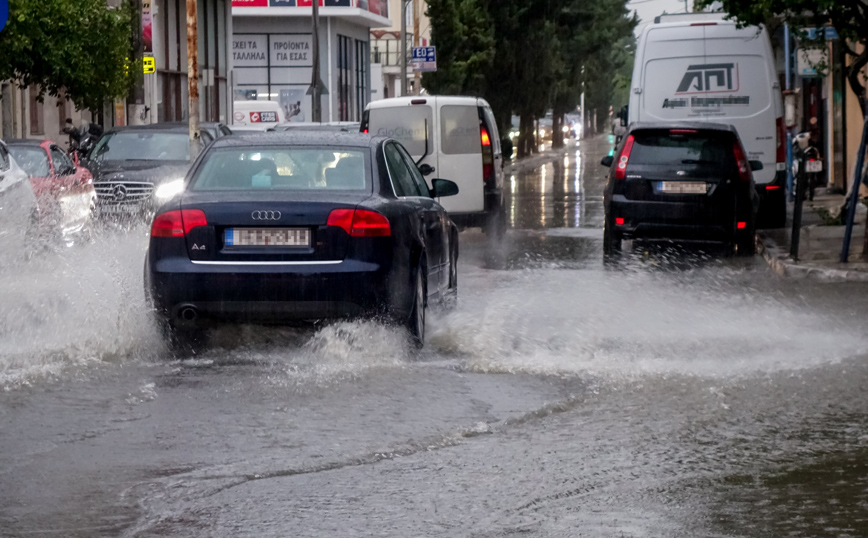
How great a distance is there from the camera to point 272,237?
877 cm

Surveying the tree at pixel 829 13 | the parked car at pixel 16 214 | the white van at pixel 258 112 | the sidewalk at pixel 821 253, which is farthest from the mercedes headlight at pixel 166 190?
the white van at pixel 258 112

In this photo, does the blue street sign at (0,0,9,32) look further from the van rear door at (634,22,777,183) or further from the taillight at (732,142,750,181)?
the van rear door at (634,22,777,183)

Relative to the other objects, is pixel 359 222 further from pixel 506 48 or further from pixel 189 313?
pixel 506 48

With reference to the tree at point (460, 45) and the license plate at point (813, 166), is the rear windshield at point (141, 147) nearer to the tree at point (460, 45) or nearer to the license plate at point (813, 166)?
the license plate at point (813, 166)

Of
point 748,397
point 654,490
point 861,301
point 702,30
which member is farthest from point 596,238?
point 654,490

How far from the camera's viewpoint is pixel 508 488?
579 cm

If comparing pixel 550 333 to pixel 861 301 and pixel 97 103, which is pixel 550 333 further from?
pixel 97 103

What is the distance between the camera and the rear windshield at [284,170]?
9227mm

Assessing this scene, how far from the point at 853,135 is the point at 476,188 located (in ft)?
36.9

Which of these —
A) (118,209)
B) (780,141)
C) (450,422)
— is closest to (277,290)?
(450,422)

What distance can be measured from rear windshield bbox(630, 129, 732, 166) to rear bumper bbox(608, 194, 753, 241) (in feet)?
1.61

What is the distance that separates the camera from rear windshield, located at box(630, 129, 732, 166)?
15.9 meters

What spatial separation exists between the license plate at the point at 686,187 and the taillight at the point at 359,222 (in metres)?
7.63

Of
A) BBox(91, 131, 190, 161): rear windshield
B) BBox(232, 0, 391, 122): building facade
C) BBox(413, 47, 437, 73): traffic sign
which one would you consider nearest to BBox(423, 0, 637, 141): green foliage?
BBox(413, 47, 437, 73): traffic sign
